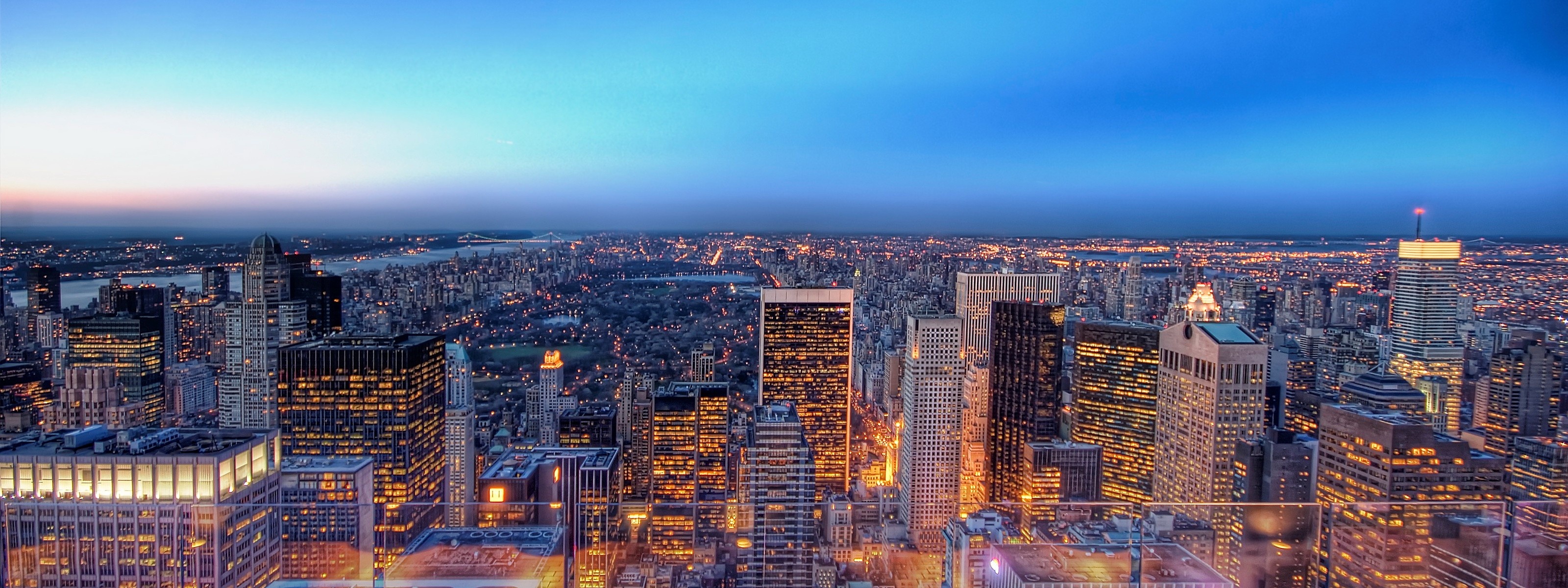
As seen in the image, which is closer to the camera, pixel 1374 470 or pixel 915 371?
pixel 1374 470

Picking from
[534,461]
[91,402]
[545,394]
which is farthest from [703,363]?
[91,402]

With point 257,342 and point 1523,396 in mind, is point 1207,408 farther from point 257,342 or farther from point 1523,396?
point 257,342

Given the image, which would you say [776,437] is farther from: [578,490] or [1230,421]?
[1230,421]

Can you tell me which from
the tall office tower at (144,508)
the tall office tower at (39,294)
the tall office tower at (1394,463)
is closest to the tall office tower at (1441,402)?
the tall office tower at (1394,463)

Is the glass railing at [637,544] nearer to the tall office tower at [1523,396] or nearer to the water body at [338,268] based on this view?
the water body at [338,268]

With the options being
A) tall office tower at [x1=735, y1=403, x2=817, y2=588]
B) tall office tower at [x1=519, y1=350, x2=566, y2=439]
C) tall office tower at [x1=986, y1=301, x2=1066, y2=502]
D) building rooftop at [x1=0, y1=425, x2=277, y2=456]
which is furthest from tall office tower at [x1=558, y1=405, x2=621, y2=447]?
building rooftop at [x1=0, y1=425, x2=277, y2=456]

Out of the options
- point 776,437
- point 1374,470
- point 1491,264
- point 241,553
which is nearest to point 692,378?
point 776,437

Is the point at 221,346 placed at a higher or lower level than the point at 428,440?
higher
